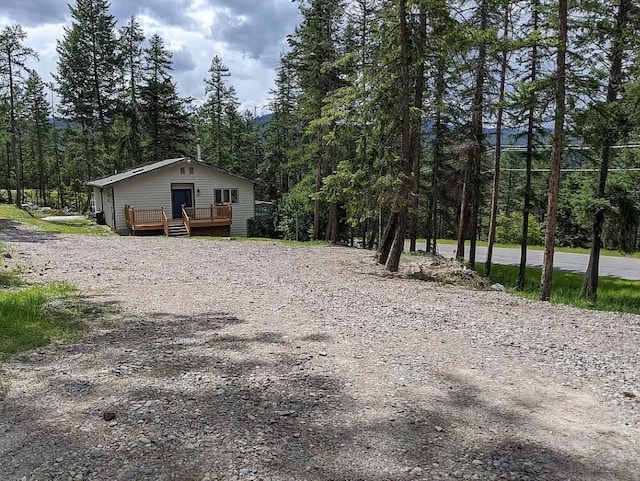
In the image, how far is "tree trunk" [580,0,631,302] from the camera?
11664 millimetres

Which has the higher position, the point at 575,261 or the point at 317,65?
the point at 317,65

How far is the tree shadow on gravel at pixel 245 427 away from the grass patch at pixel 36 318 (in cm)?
64

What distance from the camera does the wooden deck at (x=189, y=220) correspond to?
23.9 m

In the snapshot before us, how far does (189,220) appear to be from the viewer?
2431 cm

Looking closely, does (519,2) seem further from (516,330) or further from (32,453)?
(32,453)

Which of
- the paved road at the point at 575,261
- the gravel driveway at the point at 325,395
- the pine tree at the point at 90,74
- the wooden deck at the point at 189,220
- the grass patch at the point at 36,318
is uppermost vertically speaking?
the pine tree at the point at 90,74

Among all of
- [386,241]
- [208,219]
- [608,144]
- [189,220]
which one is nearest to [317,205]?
[208,219]

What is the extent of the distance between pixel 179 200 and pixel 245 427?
2419 cm

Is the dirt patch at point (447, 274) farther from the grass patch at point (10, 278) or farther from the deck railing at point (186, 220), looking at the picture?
the deck railing at point (186, 220)

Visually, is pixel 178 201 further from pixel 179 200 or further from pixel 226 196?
pixel 226 196

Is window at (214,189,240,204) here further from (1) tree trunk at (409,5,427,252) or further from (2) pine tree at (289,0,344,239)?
(1) tree trunk at (409,5,427,252)

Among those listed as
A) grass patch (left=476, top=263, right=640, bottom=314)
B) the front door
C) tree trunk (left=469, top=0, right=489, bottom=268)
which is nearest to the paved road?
grass patch (left=476, top=263, right=640, bottom=314)

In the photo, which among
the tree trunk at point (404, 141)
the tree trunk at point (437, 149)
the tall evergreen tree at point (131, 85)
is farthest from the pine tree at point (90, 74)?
the tree trunk at point (404, 141)

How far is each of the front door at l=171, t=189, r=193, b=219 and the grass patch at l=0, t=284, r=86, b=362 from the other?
1824 centimetres
